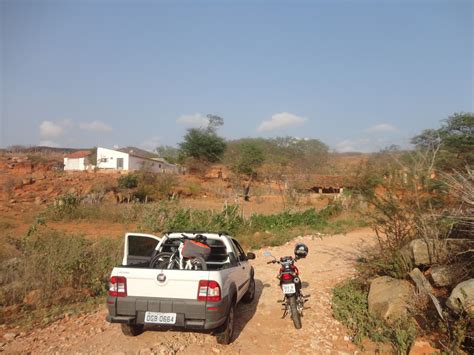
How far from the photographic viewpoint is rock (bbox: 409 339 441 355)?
15.5ft

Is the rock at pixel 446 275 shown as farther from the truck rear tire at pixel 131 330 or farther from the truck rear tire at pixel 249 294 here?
the truck rear tire at pixel 131 330

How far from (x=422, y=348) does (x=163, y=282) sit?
3.39 meters

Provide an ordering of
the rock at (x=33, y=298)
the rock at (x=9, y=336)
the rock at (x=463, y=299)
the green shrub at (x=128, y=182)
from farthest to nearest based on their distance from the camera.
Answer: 1. the green shrub at (x=128, y=182)
2. the rock at (x=33, y=298)
3. the rock at (x=9, y=336)
4. the rock at (x=463, y=299)

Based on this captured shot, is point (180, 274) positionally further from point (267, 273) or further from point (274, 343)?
point (267, 273)

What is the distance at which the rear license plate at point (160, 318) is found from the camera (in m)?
4.73

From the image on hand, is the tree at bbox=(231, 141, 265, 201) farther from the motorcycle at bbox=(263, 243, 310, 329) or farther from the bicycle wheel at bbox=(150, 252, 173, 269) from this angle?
the bicycle wheel at bbox=(150, 252, 173, 269)

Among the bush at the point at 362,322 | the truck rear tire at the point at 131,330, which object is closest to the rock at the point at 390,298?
the bush at the point at 362,322

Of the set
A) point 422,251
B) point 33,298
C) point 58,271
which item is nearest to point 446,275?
point 422,251

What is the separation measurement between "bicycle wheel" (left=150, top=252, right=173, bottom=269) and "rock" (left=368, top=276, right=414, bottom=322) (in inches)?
131

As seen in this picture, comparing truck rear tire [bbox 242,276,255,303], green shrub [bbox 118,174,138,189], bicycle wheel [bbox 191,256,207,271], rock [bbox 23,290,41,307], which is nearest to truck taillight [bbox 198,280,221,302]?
bicycle wheel [bbox 191,256,207,271]

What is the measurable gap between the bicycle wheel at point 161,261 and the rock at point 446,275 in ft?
13.5

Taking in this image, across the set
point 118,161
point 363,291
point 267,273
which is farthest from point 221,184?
point 363,291

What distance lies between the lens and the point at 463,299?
181 inches

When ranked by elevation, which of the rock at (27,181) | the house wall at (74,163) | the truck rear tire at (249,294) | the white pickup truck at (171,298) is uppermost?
the house wall at (74,163)
